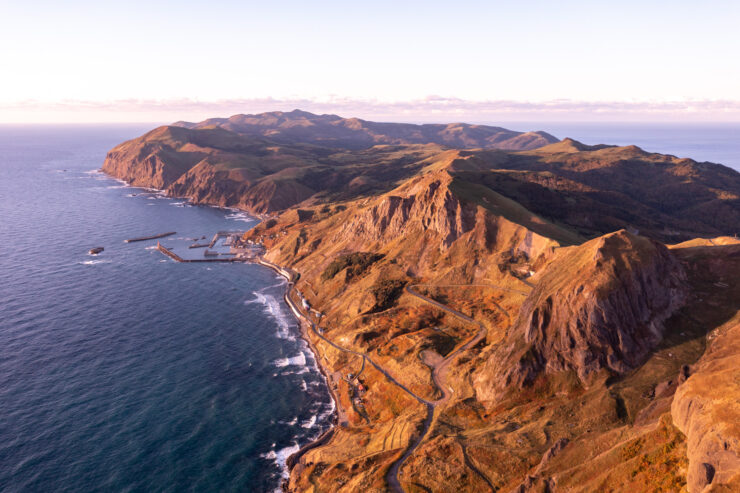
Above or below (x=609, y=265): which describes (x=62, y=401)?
below

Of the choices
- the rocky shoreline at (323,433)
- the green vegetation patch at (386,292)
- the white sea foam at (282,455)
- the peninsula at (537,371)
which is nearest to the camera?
the peninsula at (537,371)

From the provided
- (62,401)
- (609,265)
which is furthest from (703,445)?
(62,401)

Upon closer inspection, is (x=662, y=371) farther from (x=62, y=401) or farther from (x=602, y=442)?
(x=62, y=401)

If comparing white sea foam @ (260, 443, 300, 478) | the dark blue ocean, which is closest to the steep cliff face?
white sea foam @ (260, 443, 300, 478)

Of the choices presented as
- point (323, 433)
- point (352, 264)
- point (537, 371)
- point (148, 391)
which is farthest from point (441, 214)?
point (148, 391)

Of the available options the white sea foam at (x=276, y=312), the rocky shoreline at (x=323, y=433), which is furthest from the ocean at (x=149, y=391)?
the rocky shoreline at (x=323, y=433)

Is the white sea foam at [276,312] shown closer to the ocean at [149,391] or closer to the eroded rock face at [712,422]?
the ocean at [149,391]
